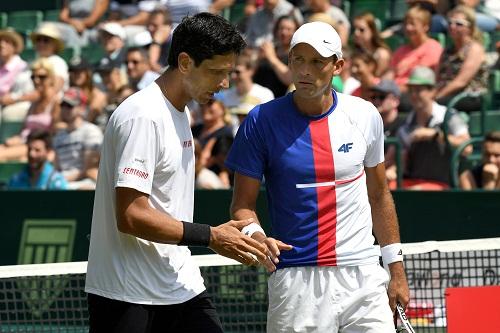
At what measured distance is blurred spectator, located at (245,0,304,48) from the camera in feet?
40.1

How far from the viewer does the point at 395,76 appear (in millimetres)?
11086

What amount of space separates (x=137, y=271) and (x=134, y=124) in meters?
0.62

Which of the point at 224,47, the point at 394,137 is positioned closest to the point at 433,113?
the point at 394,137

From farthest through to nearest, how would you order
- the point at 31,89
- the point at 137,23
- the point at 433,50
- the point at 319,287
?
the point at 137,23
the point at 31,89
the point at 433,50
the point at 319,287

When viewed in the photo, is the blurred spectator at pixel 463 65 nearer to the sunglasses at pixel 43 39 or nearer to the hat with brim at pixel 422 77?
the hat with brim at pixel 422 77

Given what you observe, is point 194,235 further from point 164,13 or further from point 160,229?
point 164,13

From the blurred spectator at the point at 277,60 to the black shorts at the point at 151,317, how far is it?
6.31 m

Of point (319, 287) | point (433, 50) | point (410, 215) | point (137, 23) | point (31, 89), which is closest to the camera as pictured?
point (319, 287)

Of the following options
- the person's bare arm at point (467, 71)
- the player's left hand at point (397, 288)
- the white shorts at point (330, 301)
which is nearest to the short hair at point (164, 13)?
the person's bare arm at point (467, 71)

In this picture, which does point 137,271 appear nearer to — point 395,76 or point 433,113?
point 433,113

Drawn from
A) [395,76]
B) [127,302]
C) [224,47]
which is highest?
[395,76]

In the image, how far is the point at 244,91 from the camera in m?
11.1

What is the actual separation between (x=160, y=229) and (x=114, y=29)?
905cm

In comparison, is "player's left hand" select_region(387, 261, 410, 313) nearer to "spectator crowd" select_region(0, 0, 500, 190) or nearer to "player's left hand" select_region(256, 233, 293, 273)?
"player's left hand" select_region(256, 233, 293, 273)
